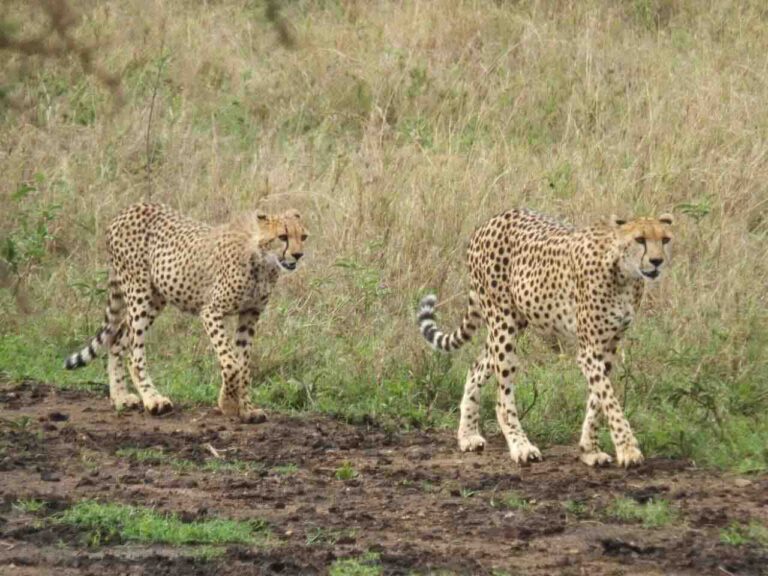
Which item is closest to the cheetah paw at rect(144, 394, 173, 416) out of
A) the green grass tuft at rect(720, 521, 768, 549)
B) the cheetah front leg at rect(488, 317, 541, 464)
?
the cheetah front leg at rect(488, 317, 541, 464)

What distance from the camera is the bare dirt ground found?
5.30 meters

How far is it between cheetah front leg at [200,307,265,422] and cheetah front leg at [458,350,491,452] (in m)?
1.05

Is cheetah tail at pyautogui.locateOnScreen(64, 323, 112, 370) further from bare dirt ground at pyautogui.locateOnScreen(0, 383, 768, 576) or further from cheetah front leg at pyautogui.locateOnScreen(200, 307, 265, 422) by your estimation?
cheetah front leg at pyautogui.locateOnScreen(200, 307, 265, 422)

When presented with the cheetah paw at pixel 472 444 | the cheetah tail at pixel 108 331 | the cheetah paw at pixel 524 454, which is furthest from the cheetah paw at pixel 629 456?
the cheetah tail at pixel 108 331

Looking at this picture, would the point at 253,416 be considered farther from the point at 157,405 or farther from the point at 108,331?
the point at 108,331

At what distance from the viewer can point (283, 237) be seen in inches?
307

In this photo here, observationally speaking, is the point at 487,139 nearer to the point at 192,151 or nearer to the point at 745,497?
the point at 192,151

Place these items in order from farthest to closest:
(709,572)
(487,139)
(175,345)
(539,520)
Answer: (487,139)
(175,345)
(539,520)
(709,572)

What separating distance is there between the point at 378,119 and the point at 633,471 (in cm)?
585

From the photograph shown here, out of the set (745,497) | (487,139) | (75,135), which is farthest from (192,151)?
(745,497)

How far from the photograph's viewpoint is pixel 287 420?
798 cm

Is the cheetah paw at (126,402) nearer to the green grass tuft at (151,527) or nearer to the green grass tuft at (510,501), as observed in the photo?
the green grass tuft at (151,527)

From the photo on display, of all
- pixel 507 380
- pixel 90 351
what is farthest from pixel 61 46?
pixel 90 351

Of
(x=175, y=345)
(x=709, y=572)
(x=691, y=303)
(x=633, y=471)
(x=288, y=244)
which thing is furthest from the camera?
(x=175, y=345)
